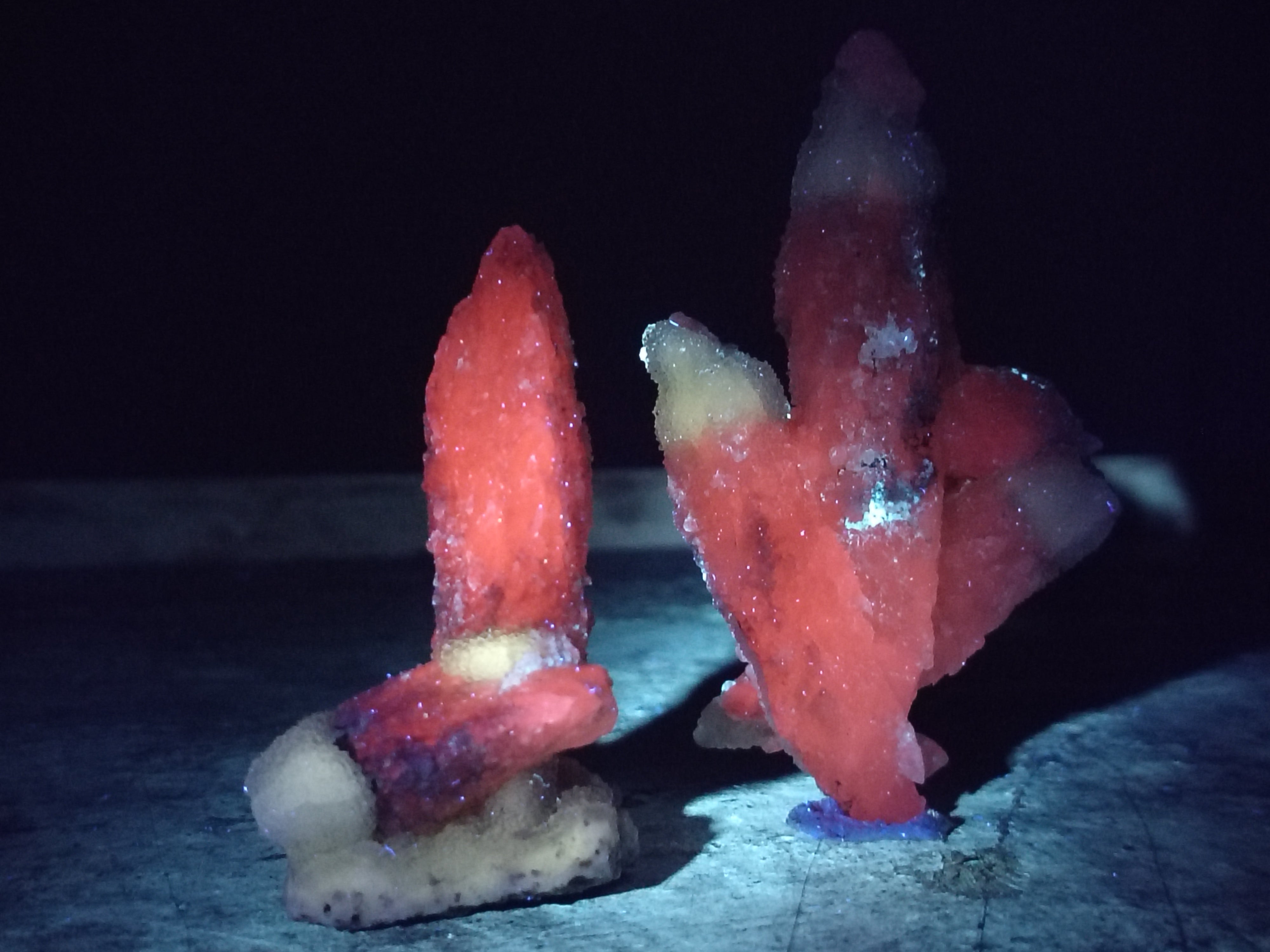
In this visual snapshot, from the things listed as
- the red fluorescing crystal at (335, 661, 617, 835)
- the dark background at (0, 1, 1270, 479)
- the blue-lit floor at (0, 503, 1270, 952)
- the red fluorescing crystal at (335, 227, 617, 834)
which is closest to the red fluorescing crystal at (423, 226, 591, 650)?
the red fluorescing crystal at (335, 227, 617, 834)

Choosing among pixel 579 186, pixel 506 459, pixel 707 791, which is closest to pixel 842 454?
pixel 506 459

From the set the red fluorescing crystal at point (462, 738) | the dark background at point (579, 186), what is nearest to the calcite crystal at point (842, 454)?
the red fluorescing crystal at point (462, 738)

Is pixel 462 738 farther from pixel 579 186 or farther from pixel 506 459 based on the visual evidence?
pixel 579 186

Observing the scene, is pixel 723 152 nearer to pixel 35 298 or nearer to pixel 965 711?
pixel 965 711

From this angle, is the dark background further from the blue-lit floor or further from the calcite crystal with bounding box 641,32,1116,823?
the calcite crystal with bounding box 641,32,1116,823

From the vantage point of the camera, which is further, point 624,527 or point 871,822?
point 624,527

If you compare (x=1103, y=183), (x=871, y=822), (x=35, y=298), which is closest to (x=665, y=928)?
(x=871, y=822)
